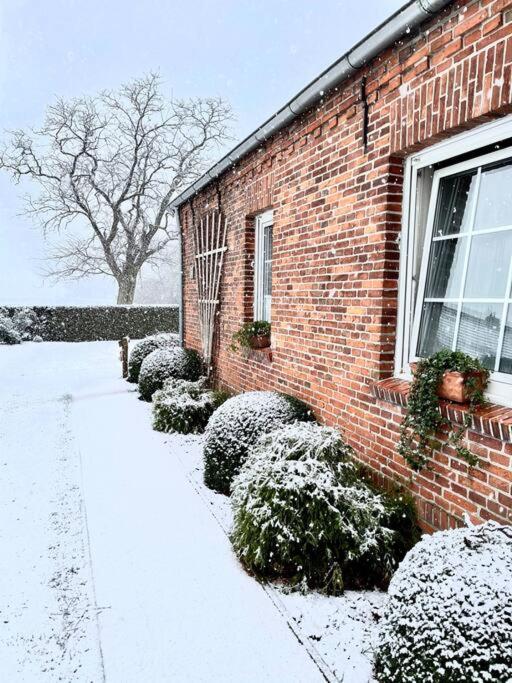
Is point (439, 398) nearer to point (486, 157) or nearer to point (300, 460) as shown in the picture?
point (300, 460)

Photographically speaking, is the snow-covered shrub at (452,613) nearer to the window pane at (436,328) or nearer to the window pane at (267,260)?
the window pane at (436,328)

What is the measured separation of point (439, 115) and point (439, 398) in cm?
168

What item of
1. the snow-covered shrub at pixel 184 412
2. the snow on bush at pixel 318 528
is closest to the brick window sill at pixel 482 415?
the snow on bush at pixel 318 528

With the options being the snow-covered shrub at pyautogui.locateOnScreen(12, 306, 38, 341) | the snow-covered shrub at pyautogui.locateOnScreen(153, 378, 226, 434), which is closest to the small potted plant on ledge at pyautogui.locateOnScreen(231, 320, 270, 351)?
the snow-covered shrub at pyautogui.locateOnScreen(153, 378, 226, 434)

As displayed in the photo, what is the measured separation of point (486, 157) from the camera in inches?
106

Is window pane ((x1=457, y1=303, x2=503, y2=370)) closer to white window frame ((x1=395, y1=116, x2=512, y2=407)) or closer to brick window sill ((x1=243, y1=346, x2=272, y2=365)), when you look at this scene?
white window frame ((x1=395, y1=116, x2=512, y2=407))

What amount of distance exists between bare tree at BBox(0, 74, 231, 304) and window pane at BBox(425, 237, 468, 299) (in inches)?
939

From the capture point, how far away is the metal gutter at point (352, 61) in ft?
8.85

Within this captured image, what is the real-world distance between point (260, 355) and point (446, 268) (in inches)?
109

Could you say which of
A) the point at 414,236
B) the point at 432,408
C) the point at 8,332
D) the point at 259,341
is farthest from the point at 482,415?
the point at 8,332

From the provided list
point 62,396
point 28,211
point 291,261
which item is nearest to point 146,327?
point 28,211

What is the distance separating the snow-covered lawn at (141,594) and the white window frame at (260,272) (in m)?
2.11

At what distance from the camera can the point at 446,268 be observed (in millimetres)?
3100

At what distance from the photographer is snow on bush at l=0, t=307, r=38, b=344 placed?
17.0m
